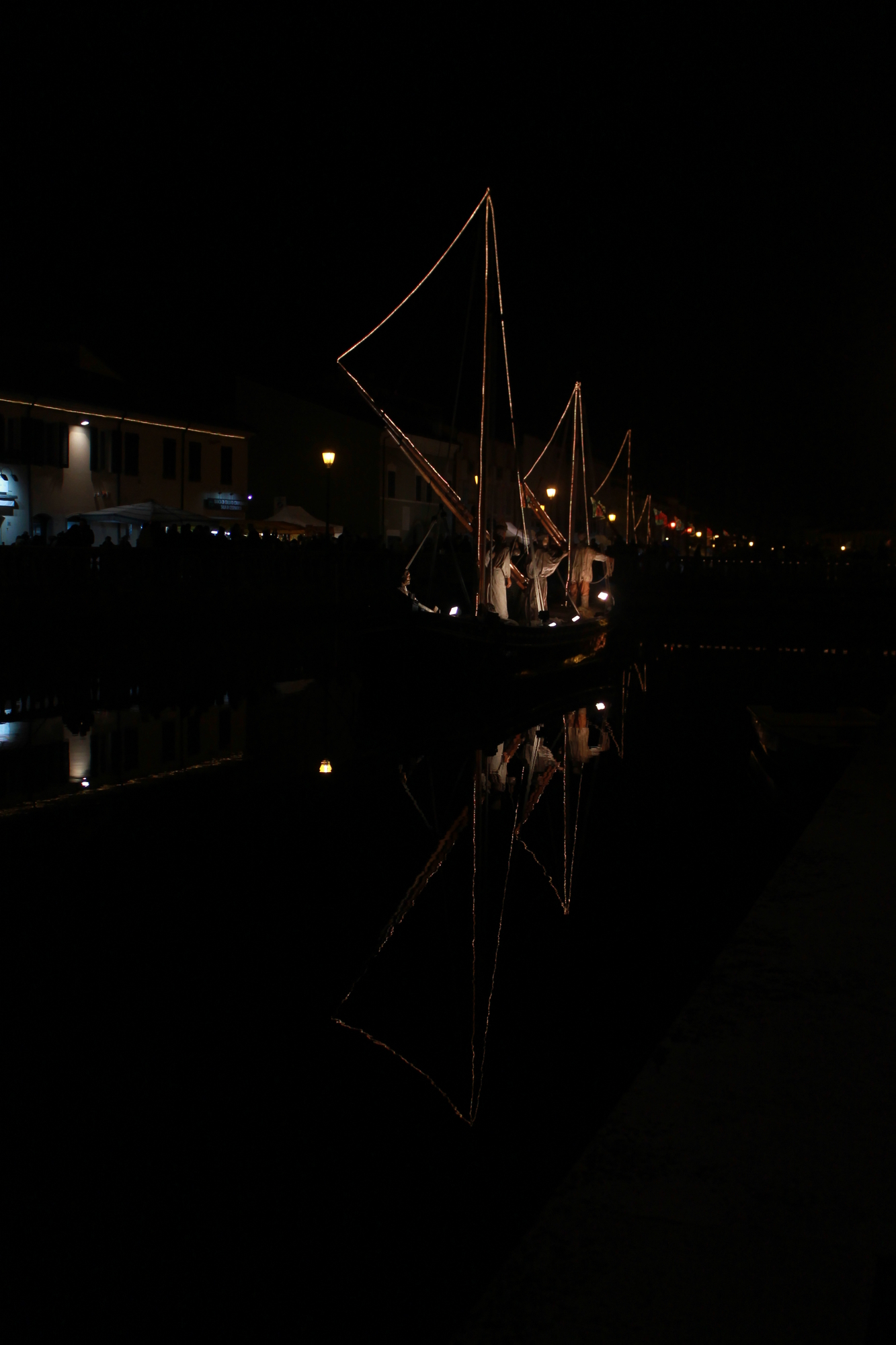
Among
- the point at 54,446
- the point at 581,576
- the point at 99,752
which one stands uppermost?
the point at 54,446

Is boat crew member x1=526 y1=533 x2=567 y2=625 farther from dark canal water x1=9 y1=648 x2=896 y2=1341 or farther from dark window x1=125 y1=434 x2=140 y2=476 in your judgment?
dark window x1=125 y1=434 x2=140 y2=476

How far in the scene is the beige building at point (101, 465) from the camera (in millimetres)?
34781

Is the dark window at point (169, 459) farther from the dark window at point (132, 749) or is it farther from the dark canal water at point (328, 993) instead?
the dark canal water at point (328, 993)

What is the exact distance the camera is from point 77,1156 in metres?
4.42

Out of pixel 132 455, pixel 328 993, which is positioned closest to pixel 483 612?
pixel 328 993

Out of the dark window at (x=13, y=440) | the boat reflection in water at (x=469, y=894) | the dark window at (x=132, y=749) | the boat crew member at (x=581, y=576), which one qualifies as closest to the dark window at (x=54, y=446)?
the dark window at (x=13, y=440)

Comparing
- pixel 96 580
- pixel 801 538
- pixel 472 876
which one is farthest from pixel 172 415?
pixel 801 538

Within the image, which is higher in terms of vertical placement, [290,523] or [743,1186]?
[290,523]

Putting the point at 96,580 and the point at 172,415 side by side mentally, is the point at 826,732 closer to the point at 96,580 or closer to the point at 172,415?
the point at 96,580

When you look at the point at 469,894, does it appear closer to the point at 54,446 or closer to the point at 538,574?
the point at 538,574

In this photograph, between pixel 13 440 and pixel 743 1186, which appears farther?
pixel 13 440

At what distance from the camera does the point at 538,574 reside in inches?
926

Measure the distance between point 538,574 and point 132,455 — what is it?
20746 mm

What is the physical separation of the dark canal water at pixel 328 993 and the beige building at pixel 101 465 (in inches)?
900
